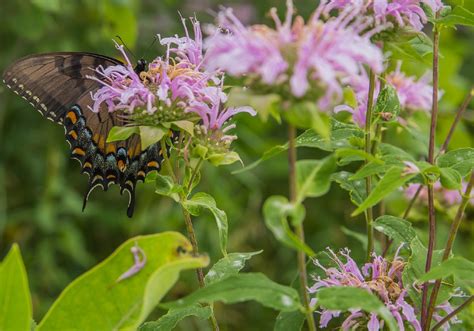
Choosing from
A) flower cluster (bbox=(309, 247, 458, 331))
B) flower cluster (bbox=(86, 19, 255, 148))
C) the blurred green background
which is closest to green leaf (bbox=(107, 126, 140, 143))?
flower cluster (bbox=(86, 19, 255, 148))

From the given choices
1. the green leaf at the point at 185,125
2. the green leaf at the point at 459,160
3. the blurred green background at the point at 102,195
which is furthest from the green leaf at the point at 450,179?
the blurred green background at the point at 102,195

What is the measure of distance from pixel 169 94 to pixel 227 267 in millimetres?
196

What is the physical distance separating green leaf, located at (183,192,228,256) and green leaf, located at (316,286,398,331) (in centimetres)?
14

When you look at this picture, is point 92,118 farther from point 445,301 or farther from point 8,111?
point 8,111

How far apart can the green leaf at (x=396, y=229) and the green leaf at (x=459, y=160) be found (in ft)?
0.25

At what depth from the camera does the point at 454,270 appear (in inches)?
26.0

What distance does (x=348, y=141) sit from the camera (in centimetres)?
80

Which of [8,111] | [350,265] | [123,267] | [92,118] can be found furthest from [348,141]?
→ [8,111]

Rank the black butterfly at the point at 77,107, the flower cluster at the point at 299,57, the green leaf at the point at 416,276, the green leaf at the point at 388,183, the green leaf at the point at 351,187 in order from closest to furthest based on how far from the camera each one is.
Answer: the flower cluster at the point at 299,57
the green leaf at the point at 388,183
the green leaf at the point at 416,276
the green leaf at the point at 351,187
the black butterfly at the point at 77,107

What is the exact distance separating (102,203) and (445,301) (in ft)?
4.88

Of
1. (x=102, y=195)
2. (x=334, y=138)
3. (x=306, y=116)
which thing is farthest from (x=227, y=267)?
(x=102, y=195)

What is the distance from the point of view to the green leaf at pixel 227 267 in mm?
807

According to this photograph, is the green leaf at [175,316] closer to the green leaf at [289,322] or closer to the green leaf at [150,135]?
the green leaf at [289,322]

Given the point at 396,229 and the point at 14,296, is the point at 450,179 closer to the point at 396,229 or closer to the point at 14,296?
the point at 396,229
